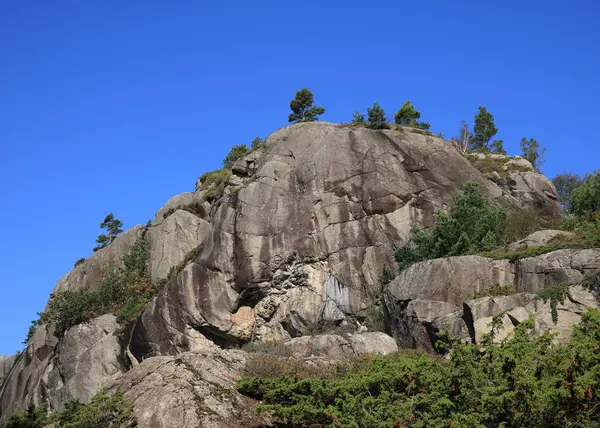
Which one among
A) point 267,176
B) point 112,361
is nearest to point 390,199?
point 267,176

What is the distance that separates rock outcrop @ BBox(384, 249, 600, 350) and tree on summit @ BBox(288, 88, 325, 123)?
89.1ft

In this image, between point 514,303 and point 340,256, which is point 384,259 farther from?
point 514,303

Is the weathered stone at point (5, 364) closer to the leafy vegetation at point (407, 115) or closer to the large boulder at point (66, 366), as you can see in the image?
the large boulder at point (66, 366)

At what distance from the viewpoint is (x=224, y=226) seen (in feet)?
140

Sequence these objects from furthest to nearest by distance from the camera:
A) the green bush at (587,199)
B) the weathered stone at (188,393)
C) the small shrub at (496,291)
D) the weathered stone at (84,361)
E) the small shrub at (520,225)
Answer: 1. the weathered stone at (84,361)
2. the small shrub at (520,225)
3. the green bush at (587,199)
4. the small shrub at (496,291)
5. the weathered stone at (188,393)

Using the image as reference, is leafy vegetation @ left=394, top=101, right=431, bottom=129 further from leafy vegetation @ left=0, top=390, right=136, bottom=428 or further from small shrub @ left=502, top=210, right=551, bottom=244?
leafy vegetation @ left=0, top=390, right=136, bottom=428

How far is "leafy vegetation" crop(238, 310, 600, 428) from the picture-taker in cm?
1470

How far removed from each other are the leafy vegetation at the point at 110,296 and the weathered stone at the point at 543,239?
24.1 m

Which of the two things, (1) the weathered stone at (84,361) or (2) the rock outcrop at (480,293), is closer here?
(2) the rock outcrop at (480,293)

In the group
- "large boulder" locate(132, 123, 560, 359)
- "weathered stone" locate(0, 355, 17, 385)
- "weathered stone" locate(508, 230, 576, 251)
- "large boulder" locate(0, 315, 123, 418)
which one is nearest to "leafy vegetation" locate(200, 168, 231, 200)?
"large boulder" locate(132, 123, 560, 359)

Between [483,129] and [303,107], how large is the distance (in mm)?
21772

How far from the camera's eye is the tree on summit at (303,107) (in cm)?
5759

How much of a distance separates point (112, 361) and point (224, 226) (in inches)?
425

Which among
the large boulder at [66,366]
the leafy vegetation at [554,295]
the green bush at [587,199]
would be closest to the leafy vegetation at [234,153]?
the large boulder at [66,366]
